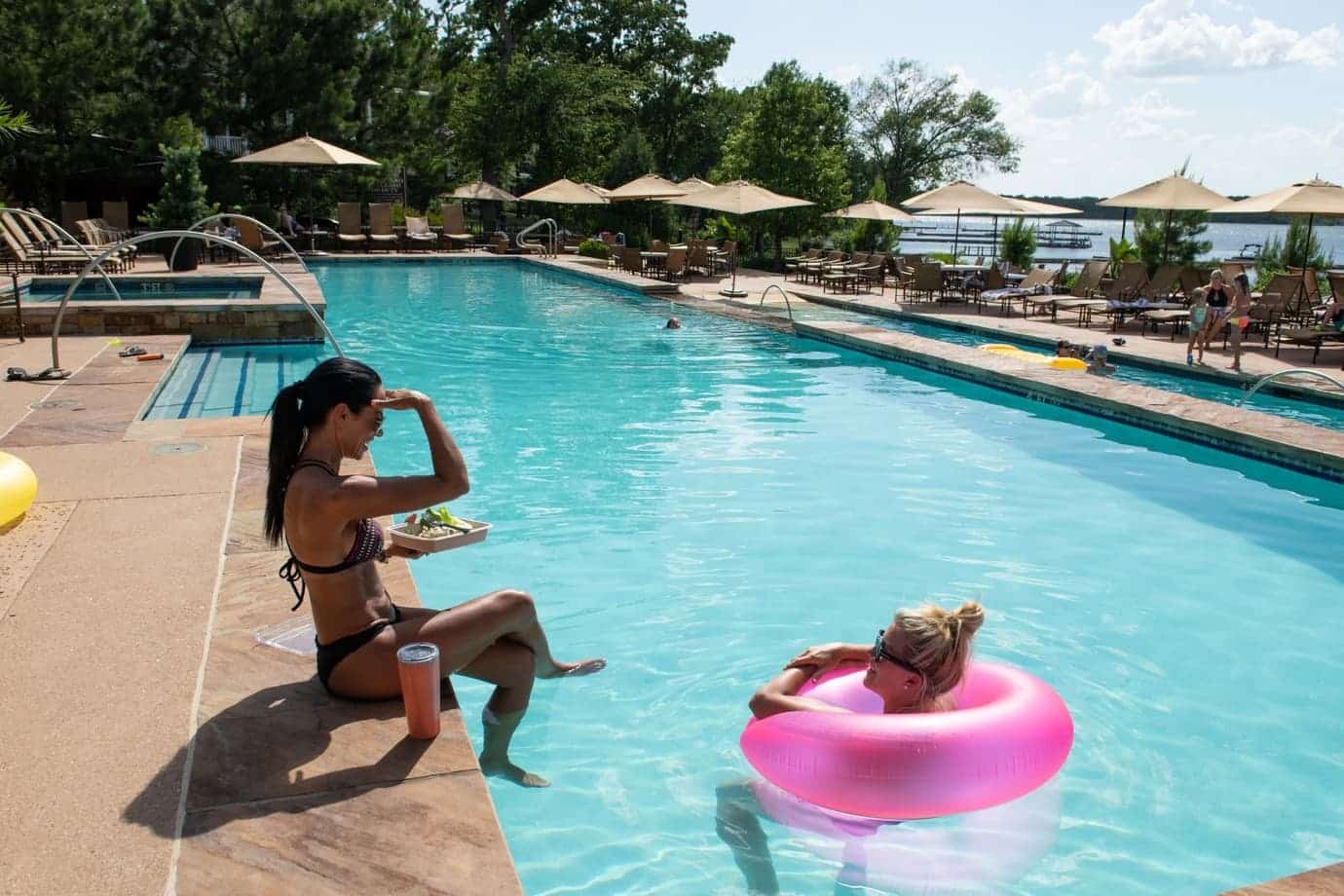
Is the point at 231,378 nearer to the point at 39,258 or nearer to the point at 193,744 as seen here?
the point at 39,258

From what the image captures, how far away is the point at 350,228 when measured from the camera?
26500 millimetres

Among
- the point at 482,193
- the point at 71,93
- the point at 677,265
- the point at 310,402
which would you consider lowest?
the point at 310,402

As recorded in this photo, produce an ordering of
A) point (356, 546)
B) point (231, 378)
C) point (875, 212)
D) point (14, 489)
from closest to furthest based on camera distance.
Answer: point (356, 546)
point (14, 489)
point (231, 378)
point (875, 212)

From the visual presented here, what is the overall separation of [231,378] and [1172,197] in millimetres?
13877

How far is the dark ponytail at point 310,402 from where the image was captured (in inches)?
129

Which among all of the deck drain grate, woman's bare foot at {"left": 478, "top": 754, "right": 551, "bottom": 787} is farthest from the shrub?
woman's bare foot at {"left": 478, "top": 754, "right": 551, "bottom": 787}

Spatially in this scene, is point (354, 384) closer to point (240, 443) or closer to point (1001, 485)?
point (240, 443)

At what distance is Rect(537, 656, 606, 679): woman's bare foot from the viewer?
169 inches

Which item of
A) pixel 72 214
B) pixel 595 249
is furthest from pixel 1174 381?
pixel 72 214

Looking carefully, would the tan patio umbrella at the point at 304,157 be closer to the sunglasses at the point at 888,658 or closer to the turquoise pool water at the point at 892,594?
the turquoise pool water at the point at 892,594

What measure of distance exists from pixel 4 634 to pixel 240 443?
3.06 metres

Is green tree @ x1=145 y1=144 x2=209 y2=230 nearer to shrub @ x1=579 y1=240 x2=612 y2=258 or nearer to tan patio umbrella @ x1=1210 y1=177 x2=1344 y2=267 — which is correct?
shrub @ x1=579 y1=240 x2=612 y2=258

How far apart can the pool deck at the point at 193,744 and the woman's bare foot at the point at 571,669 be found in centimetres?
61

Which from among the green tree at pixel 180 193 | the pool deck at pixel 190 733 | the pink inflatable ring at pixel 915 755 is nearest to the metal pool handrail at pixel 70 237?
the green tree at pixel 180 193
